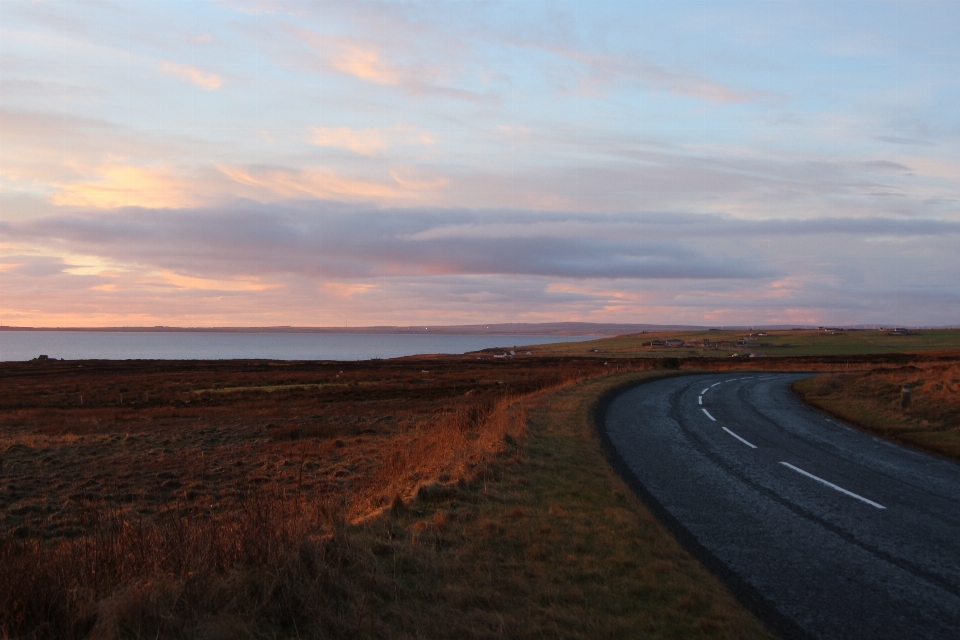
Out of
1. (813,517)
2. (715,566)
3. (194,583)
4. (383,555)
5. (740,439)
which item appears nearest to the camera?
(194,583)

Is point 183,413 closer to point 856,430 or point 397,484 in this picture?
point 397,484

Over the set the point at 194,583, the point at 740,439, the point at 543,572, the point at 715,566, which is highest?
the point at 194,583

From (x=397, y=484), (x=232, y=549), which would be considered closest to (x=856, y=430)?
(x=397, y=484)

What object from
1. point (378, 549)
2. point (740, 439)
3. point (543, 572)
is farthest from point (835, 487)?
point (378, 549)

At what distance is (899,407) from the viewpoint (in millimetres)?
20594

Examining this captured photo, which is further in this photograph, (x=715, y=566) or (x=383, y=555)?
(x=715, y=566)

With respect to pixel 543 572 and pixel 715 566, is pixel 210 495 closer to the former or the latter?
pixel 543 572

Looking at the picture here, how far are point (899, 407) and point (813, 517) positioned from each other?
14.7m

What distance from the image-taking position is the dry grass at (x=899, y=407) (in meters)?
15.8

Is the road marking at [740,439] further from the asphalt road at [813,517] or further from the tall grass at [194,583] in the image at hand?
the tall grass at [194,583]

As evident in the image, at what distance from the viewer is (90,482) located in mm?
16062

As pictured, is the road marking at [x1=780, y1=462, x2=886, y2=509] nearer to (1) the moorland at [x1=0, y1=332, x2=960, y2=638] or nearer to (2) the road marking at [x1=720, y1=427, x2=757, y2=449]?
(2) the road marking at [x1=720, y1=427, x2=757, y2=449]

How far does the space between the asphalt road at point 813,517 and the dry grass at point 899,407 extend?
0.94 m

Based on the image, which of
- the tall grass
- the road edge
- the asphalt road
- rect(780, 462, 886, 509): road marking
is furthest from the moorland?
rect(780, 462, 886, 509): road marking
